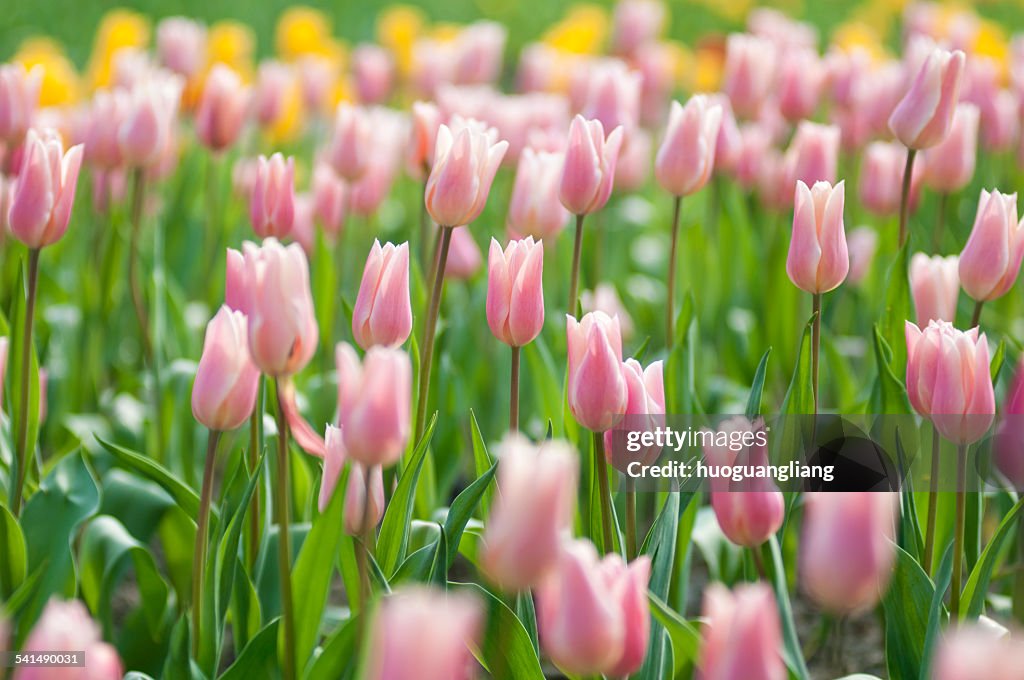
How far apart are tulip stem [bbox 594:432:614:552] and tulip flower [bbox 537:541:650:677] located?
1.26ft

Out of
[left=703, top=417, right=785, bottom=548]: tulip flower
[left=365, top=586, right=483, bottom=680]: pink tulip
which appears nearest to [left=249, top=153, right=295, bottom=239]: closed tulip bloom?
[left=703, top=417, right=785, bottom=548]: tulip flower

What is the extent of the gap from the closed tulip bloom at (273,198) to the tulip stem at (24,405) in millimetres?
355

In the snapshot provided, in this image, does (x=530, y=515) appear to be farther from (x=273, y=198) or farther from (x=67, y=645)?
(x=273, y=198)

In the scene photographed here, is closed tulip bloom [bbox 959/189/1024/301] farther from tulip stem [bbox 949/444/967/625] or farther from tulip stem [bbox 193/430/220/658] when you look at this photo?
tulip stem [bbox 193/430/220/658]

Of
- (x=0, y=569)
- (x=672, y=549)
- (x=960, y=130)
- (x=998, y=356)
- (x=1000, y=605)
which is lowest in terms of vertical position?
(x=1000, y=605)

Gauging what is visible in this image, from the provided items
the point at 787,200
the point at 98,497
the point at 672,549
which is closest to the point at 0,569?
the point at 98,497

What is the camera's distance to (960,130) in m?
2.14

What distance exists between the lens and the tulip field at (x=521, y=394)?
3.18ft

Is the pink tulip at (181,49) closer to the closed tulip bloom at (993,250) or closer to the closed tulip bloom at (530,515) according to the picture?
the closed tulip bloom at (993,250)

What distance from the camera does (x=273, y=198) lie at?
1808 mm

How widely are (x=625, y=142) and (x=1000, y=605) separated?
128 cm

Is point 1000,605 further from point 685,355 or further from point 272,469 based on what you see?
point 272,469

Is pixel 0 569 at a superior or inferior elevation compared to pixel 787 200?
inferior

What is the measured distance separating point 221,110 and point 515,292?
134 centimetres
